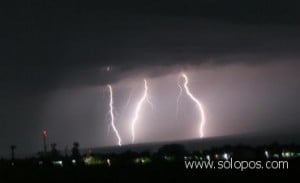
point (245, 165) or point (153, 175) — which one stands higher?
point (245, 165)

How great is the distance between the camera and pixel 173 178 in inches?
1143

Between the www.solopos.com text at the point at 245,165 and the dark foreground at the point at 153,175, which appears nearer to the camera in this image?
the dark foreground at the point at 153,175

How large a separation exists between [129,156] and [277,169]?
34219 mm

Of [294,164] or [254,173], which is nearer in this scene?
[254,173]

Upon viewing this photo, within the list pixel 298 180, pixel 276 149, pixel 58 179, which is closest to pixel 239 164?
pixel 298 180

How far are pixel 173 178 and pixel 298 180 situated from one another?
17.7 feet

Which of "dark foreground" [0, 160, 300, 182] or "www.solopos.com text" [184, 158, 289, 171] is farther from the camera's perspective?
"www.solopos.com text" [184, 158, 289, 171]

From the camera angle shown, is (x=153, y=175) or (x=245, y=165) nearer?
(x=245, y=165)

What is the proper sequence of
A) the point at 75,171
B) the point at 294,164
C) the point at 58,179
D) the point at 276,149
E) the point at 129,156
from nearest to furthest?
the point at 294,164, the point at 58,179, the point at 75,171, the point at 276,149, the point at 129,156

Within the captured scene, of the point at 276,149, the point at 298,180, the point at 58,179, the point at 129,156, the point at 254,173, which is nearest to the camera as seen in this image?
the point at 298,180

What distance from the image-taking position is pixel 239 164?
30.3 meters

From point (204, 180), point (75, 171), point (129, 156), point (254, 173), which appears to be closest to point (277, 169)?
point (254, 173)

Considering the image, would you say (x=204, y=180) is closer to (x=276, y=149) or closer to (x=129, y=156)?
(x=276, y=149)

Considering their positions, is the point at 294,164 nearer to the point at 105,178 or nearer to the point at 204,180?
the point at 204,180
